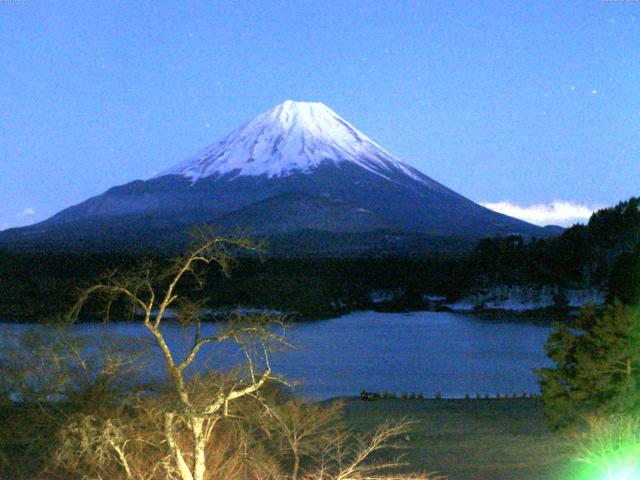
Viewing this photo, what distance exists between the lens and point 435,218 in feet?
238

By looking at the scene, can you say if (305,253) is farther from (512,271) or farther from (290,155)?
(290,155)

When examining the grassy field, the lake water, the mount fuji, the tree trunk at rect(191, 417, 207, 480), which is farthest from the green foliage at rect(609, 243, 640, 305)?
the mount fuji

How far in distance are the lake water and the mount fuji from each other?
26242mm

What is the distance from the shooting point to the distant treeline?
129 ft

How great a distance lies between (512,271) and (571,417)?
35.1 meters

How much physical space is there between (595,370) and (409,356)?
55.8 feet

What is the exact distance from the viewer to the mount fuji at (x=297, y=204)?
220 ft

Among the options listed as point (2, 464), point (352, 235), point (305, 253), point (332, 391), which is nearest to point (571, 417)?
point (2, 464)

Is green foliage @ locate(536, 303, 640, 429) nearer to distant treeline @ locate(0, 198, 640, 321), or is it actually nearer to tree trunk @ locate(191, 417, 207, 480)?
tree trunk @ locate(191, 417, 207, 480)

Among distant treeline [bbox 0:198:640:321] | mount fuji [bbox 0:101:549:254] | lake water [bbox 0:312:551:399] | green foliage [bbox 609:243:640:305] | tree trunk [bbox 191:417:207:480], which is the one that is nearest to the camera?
tree trunk [bbox 191:417:207:480]

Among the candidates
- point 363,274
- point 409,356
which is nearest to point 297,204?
point 363,274

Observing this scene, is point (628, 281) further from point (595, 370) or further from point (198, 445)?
point (198, 445)

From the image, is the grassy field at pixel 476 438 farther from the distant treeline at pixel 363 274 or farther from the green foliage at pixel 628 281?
the distant treeline at pixel 363 274

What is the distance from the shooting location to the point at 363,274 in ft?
169
